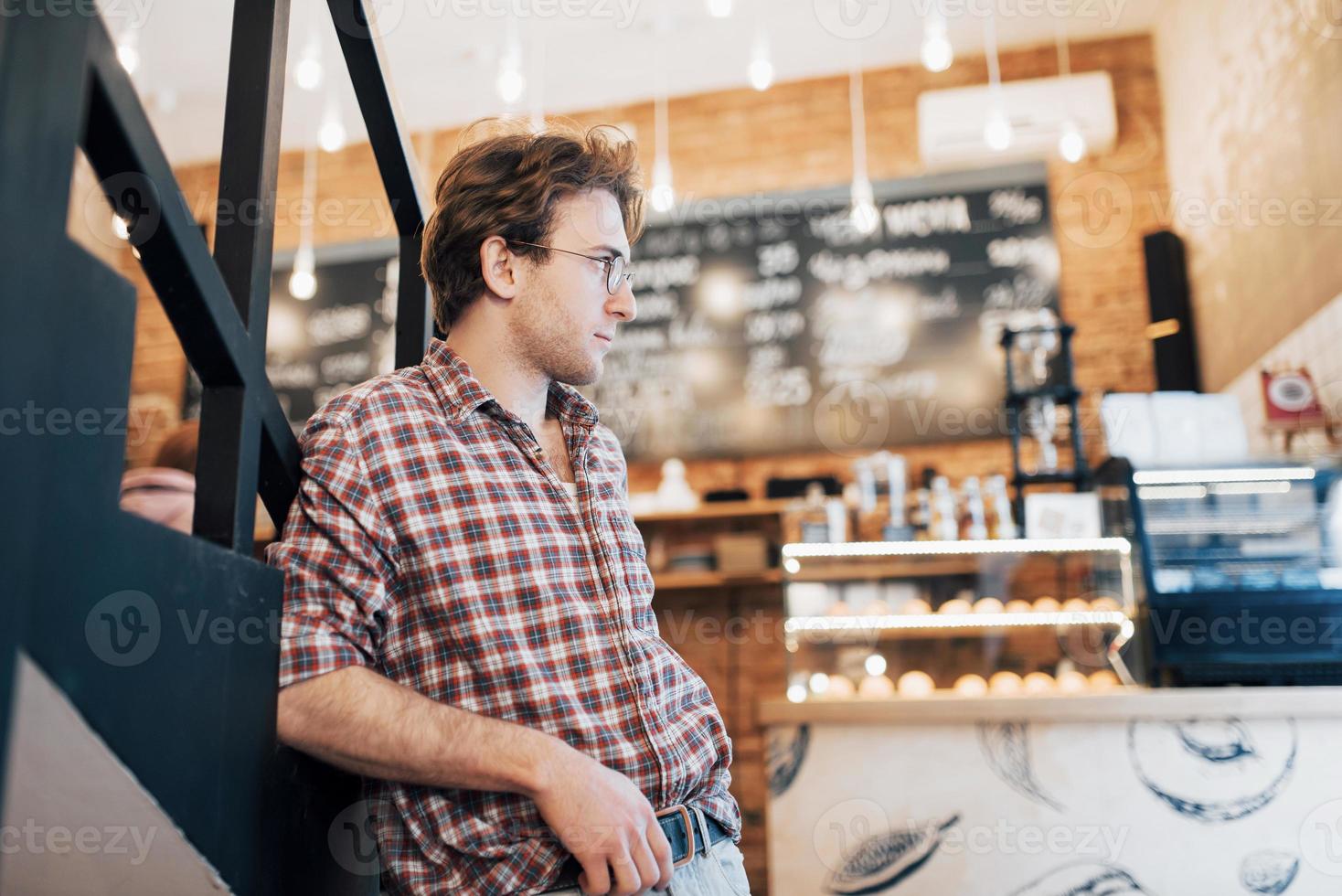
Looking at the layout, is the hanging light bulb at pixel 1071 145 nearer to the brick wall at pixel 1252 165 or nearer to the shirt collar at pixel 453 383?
the brick wall at pixel 1252 165

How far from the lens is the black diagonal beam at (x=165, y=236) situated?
83 cm

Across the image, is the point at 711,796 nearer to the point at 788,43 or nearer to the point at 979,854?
the point at 979,854

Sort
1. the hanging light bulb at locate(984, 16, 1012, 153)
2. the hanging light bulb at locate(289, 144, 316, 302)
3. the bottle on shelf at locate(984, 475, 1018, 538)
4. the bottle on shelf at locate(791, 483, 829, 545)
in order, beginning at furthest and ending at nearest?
Result: the hanging light bulb at locate(289, 144, 316, 302), the hanging light bulb at locate(984, 16, 1012, 153), the bottle on shelf at locate(791, 483, 829, 545), the bottle on shelf at locate(984, 475, 1018, 538)

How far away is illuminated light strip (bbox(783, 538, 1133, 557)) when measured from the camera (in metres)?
3.22

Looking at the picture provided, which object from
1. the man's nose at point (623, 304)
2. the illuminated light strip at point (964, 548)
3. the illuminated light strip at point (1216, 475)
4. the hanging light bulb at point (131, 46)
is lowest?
the illuminated light strip at point (964, 548)

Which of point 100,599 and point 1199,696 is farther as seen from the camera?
point 1199,696

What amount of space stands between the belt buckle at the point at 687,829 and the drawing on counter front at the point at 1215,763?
1.90m

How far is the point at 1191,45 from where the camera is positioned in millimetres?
4535

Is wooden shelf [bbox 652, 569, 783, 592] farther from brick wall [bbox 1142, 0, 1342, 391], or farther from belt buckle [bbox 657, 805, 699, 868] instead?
belt buckle [bbox 657, 805, 699, 868]

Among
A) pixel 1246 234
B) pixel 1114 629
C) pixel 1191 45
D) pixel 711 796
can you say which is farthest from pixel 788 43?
pixel 711 796

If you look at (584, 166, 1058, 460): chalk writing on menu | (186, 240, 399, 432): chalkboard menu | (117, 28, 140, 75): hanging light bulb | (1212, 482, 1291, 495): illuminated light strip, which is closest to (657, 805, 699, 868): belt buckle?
(1212, 482, 1291, 495): illuminated light strip

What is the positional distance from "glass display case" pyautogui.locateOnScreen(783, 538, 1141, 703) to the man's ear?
1.90 meters

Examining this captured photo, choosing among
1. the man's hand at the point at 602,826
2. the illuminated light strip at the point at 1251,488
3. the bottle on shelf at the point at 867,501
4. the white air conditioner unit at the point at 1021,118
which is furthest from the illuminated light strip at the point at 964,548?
the white air conditioner unit at the point at 1021,118

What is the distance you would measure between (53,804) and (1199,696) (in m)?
2.60
